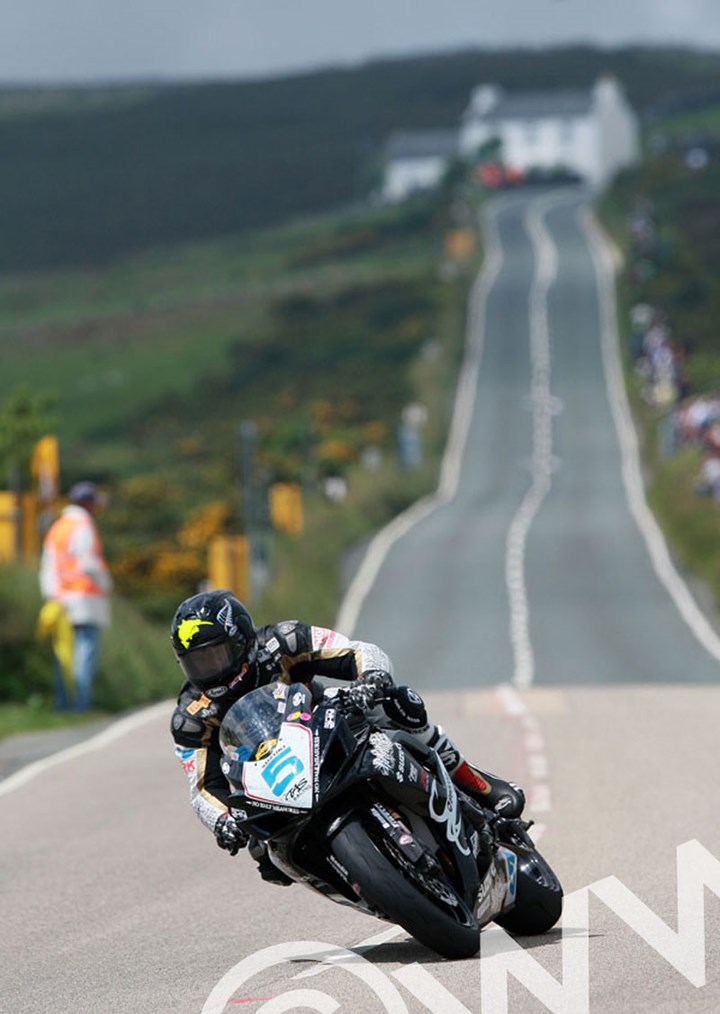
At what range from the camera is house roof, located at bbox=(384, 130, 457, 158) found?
179 m

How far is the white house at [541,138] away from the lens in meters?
166

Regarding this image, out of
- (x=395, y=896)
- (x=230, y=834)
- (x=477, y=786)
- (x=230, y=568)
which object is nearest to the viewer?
(x=395, y=896)

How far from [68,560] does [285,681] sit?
1037 centimetres

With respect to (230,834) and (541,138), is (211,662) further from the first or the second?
(541,138)

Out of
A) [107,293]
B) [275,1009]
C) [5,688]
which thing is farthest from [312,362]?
[275,1009]

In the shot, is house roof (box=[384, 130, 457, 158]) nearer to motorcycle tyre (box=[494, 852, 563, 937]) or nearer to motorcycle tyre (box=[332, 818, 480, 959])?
motorcycle tyre (box=[494, 852, 563, 937])

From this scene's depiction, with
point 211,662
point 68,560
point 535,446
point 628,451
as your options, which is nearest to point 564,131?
point 535,446

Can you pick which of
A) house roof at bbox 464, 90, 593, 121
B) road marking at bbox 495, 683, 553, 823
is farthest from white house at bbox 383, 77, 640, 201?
road marking at bbox 495, 683, 553, 823

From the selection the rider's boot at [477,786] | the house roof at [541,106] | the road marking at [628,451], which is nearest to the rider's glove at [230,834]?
the rider's boot at [477,786]

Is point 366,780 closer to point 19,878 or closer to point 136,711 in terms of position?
point 19,878

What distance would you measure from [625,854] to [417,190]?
497ft

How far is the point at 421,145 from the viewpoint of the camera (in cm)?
18062

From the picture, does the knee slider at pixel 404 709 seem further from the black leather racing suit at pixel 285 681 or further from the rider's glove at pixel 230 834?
the rider's glove at pixel 230 834

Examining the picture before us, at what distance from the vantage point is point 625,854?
32.6 ft
